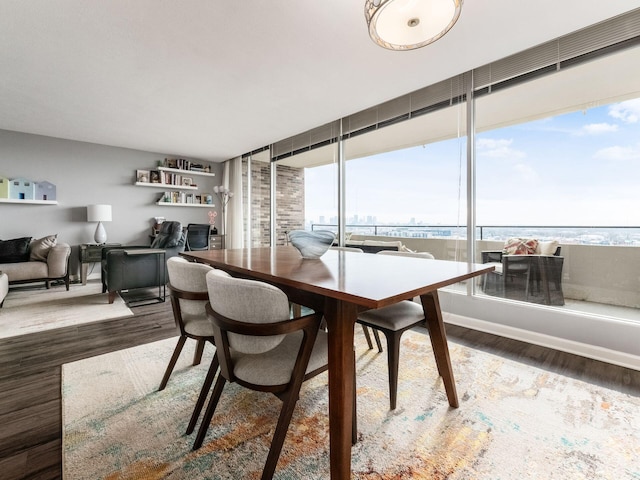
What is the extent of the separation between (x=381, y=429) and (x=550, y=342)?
1831 mm

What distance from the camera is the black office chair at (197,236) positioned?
538 cm

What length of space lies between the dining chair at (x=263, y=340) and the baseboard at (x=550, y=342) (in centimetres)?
216

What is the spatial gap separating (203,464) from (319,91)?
3.16m

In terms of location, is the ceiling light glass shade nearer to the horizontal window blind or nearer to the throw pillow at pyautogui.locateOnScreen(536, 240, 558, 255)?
the horizontal window blind

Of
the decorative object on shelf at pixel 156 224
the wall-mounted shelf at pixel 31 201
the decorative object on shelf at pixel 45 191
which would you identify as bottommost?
the decorative object on shelf at pixel 156 224

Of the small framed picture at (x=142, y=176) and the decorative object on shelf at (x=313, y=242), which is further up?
the small framed picture at (x=142, y=176)

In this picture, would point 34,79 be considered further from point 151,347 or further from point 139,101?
point 151,347

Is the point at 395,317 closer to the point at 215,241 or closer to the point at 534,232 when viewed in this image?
the point at 534,232

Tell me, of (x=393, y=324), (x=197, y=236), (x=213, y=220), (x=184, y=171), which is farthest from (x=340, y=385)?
(x=213, y=220)

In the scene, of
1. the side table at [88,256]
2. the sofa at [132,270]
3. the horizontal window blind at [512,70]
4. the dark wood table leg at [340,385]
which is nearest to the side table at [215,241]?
the side table at [88,256]

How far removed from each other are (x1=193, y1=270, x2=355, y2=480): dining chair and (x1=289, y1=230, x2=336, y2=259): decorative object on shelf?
2.37 feet

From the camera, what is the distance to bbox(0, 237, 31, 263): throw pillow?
161 inches

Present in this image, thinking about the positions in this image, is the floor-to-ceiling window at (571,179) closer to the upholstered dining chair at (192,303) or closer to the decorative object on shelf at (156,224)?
the upholstered dining chair at (192,303)

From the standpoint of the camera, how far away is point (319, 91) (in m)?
3.17
